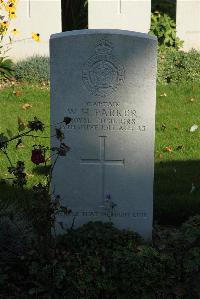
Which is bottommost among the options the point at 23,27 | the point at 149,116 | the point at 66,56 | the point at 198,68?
the point at 149,116

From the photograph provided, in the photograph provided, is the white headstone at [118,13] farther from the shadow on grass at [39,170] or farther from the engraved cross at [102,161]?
the engraved cross at [102,161]

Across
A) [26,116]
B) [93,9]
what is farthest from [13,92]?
[93,9]

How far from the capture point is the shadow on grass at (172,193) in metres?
5.51

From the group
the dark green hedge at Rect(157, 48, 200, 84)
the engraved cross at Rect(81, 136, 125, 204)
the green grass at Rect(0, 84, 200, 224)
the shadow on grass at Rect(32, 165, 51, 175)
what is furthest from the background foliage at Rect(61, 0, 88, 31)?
the engraved cross at Rect(81, 136, 125, 204)

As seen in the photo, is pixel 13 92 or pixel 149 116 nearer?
pixel 149 116

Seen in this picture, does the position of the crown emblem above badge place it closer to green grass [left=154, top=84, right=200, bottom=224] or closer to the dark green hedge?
green grass [left=154, top=84, right=200, bottom=224]

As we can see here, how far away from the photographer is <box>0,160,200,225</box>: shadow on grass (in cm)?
551

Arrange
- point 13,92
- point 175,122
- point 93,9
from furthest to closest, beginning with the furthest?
point 93,9, point 13,92, point 175,122

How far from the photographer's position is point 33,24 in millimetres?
11477

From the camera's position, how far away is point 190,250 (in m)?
4.30

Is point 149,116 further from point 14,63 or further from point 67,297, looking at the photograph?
point 14,63

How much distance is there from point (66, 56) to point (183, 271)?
168 cm

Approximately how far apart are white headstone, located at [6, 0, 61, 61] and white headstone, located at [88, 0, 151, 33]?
642 millimetres

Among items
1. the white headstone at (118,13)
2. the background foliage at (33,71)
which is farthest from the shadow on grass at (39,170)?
the white headstone at (118,13)
